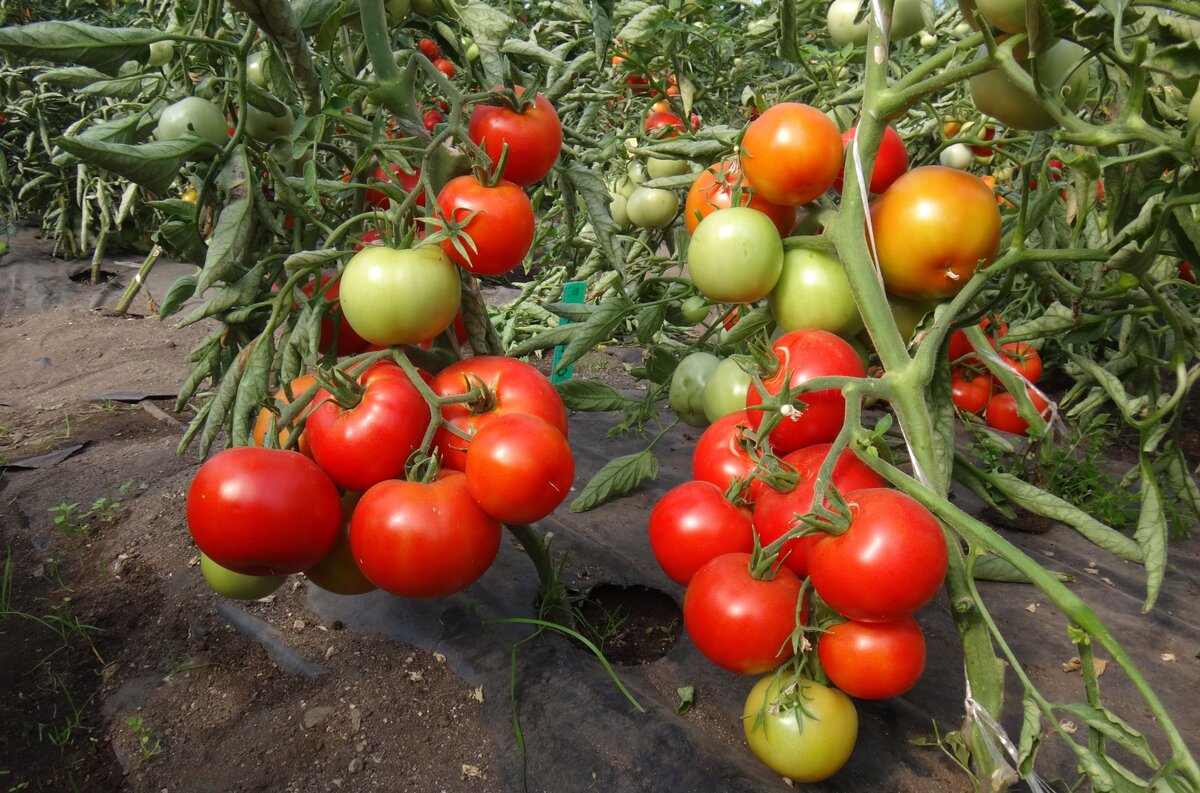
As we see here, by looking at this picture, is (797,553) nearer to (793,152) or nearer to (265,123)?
(793,152)

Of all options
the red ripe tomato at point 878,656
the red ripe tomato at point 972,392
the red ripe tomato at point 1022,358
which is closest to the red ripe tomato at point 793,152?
the red ripe tomato at point 878,656

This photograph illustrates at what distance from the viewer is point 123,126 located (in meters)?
0.91

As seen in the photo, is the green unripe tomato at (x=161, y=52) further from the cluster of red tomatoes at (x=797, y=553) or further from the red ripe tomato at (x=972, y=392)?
the red ripe tomato at (x=972, y=392)

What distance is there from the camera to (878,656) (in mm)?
750

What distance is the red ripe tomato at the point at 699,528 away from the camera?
2.87 feet

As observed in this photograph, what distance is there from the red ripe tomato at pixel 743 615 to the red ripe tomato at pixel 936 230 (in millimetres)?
379

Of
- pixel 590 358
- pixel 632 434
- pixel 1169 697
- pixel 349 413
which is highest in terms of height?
pixel 349 413

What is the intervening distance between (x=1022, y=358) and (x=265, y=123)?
1785 millimetres

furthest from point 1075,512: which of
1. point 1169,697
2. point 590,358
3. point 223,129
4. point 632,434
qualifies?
point 590,358

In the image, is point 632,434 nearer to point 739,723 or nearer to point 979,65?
point 739,723

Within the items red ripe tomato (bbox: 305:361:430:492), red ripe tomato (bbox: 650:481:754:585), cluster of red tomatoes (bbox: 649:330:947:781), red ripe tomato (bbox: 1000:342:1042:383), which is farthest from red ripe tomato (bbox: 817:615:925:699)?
red ripe tomato (bbox: 1000:342:1042:383)

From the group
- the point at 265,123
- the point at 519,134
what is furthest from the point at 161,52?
the point at 519,134

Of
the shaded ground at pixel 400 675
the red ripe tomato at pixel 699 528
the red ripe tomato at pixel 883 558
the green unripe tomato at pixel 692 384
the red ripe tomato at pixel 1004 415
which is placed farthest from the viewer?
the red ripe tomato at pixel 1004 415

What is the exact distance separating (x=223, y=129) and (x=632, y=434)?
1406 millimetres
